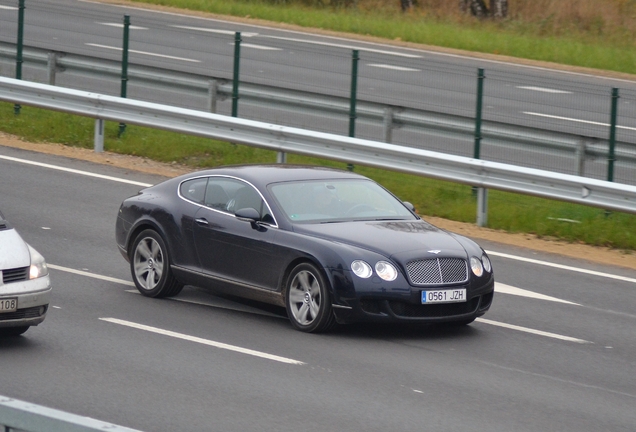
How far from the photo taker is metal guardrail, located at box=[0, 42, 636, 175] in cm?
1664

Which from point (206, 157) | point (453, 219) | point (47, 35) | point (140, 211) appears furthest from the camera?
point (47, 35)

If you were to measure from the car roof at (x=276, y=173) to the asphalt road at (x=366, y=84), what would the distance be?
5966 millimetres

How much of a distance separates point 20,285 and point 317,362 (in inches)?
91.7

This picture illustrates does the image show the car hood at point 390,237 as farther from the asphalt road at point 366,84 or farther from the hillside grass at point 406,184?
the asphalt road at point 366,84

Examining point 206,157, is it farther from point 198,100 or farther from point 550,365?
point 550,365

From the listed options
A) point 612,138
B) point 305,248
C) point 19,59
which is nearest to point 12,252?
point 305,248

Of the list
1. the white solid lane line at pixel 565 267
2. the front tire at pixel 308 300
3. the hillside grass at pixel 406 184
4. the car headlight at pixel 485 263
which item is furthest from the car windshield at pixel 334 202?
the hillside grass at pixel 406 184

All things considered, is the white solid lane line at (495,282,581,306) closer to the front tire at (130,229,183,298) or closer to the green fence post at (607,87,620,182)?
the front tire at (130,229,183,298)

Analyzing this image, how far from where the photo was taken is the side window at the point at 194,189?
11.7 m

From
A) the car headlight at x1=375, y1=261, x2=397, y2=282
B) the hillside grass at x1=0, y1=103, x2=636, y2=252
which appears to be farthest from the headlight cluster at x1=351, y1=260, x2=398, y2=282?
the hillside grass at x1=0, y1=103, x2=636, y2=252

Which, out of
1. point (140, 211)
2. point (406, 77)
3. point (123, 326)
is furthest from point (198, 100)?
point (123, 326)

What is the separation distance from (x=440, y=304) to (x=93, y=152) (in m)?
10.4

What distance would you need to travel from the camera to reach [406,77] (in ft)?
70.5

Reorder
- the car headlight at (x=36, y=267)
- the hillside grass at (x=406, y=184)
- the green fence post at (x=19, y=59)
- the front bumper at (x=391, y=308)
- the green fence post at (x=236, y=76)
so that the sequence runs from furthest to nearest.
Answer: the green fence post at (x=19, y=59) → the green fence post at (x=236, y=76) → the hillside grass at (x=406, y=184) → the front bumper at (x=391, y=308) → the car headlight at (x=36, y=267)
